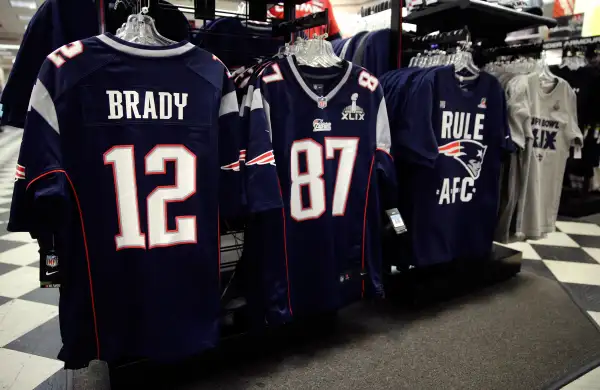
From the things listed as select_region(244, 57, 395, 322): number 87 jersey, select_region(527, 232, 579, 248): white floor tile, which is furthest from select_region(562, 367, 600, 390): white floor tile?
select_region(527, 232, 579, 248): white floor tile

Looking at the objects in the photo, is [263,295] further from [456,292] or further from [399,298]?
[456,292]

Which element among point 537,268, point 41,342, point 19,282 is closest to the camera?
point 41,342

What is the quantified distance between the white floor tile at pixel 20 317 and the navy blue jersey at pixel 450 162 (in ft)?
6.29

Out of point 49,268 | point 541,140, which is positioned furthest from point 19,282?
point 541,140

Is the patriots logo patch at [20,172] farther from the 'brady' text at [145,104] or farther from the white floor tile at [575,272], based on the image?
the white floor tile at [575,272]

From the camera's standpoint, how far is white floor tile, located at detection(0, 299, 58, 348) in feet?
6.73

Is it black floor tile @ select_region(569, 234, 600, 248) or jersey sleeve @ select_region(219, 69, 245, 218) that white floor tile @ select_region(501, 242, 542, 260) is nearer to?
black floor tile @ select_region(569, 234, 600, 248)

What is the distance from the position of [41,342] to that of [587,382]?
2.40 m

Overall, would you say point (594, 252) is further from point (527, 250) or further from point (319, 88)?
point (319, 88)

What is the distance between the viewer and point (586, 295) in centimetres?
257

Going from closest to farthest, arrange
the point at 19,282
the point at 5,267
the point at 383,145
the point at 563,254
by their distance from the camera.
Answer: the point at 383,145 < the point at 19,282 < the point at 5,267 < the point at 563,254

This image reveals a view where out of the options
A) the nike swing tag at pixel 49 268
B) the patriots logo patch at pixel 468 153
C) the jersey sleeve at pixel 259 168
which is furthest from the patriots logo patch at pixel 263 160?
the patriots logo patch at pixel 468 153

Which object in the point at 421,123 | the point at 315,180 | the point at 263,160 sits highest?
the point at 421,123

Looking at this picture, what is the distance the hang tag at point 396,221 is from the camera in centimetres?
186
